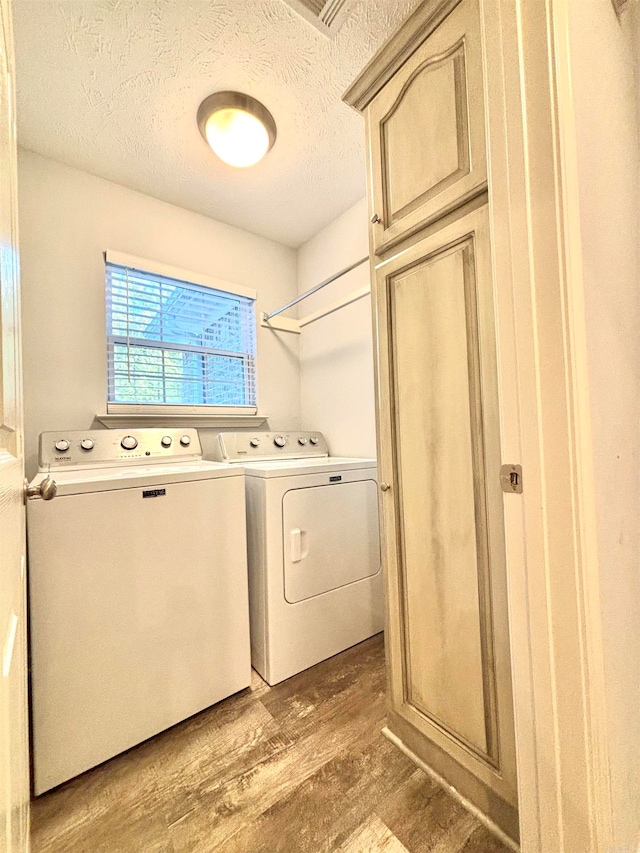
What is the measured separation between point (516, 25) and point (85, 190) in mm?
2131

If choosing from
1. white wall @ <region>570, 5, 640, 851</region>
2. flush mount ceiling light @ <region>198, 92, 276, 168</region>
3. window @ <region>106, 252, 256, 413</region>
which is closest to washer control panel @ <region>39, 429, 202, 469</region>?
window @ <region>106, 252, 256, 413</region>

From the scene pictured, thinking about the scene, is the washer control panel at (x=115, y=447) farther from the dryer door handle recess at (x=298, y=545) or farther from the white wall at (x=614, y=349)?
the white wall at (x=614, y=349)

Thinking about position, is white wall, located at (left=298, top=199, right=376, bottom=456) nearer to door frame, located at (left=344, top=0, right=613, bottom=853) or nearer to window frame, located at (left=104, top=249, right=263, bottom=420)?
window frame, located at (left=104, top=249, right=263, bottom=420)

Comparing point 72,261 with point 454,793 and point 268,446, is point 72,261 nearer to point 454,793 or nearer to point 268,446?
point 268,446

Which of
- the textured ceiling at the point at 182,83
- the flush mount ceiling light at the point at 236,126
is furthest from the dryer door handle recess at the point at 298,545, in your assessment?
the textured ceiling at the point at 182,83

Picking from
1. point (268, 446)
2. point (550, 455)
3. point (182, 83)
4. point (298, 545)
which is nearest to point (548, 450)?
point (550, 455)

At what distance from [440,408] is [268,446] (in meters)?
1.36

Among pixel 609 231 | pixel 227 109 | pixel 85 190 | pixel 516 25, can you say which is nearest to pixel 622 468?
pixel 609 231

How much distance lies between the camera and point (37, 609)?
102 centimetres

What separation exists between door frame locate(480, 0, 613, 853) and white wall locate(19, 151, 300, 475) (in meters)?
1.94

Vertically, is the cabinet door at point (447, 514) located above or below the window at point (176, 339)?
below

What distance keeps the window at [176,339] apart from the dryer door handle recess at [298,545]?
42.3 inches

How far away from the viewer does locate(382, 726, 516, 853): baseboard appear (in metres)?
0.87

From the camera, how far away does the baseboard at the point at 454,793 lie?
874 mm
